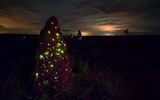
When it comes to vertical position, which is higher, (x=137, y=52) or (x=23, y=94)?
(x=137, y=52)

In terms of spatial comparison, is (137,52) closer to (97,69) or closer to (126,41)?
(126,41)

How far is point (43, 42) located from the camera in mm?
5074

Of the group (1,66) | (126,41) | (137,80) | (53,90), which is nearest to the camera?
(53,90)

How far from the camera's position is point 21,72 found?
21.0ft

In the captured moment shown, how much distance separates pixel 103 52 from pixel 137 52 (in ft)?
3.55

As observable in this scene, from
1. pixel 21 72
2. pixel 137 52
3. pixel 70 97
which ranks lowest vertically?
pixel 70 97

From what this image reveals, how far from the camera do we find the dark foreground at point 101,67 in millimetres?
5305

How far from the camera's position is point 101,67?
6.52 metres

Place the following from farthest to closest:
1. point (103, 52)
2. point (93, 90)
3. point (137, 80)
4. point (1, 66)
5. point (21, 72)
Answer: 1. point (103, 52)
2. point (1, 66)
3. point (21, 72)
4. point (137, 80)
5. point (93, 90)

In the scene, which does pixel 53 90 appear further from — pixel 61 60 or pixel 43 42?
pixel 43 42

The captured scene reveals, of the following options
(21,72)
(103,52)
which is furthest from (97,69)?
(21,72)

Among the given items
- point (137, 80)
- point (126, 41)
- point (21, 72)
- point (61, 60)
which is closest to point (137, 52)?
point (126, 41)

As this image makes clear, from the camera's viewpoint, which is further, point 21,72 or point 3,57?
point 3,57

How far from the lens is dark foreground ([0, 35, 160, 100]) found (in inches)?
209
